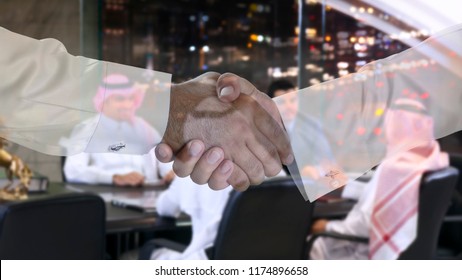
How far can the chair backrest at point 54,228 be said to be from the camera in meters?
1.77

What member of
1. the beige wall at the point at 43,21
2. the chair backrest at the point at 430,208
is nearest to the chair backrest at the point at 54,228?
the beige wall at the point at 43,21

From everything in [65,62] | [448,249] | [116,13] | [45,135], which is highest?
[116,13]

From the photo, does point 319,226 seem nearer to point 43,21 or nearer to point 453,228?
point 453,228

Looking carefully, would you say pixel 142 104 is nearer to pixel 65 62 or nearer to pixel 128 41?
pixel 65 62

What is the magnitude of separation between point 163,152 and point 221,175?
0.44 feet

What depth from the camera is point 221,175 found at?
116 centimetres

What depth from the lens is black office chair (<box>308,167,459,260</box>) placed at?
240cm

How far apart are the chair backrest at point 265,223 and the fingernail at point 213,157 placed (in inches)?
30.6

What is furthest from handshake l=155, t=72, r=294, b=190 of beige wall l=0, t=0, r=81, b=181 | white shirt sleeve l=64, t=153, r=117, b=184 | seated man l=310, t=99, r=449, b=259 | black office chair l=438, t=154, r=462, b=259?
black office chair l=438, t=154, r=462, b=259

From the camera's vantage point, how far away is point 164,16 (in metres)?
4.45

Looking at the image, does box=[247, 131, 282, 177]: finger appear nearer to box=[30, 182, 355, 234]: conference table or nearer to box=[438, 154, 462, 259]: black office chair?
box=[30, 182, 355, 234]: conference table

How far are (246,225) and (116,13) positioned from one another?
2597 mm

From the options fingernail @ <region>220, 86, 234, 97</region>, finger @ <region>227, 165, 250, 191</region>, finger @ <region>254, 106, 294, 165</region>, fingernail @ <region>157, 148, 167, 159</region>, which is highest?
fingernail @ <region>220, 86, 234, 97</region>
